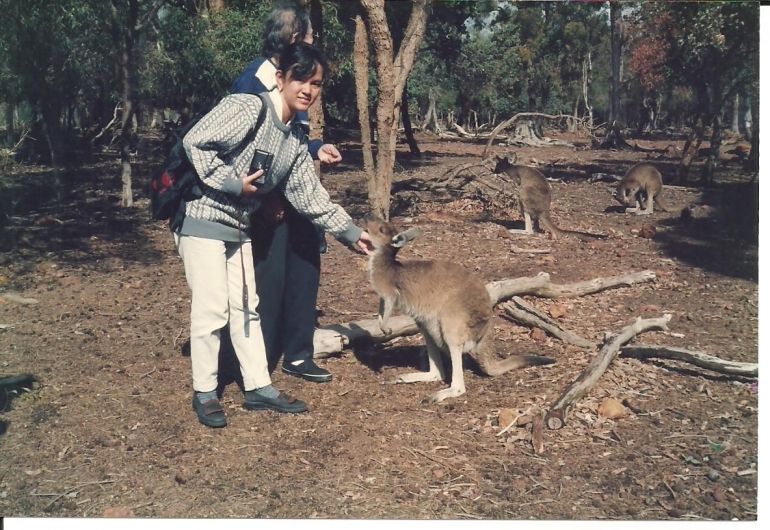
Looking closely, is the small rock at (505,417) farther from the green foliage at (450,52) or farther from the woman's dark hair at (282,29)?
the green foliage at (450,52)

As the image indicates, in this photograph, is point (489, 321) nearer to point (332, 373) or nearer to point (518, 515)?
point (332, 373)

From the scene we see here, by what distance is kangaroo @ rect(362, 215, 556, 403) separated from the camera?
405 centimetres

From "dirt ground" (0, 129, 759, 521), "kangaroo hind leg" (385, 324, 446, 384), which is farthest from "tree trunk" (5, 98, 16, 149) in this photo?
"kangaroo hind leg" (385, 324, 446, 384)

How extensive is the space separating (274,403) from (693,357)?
2324 millimetres

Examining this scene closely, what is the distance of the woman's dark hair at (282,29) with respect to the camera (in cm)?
385

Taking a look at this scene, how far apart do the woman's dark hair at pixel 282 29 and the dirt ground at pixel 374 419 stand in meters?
1.83

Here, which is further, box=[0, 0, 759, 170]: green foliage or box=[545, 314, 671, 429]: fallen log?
box=[0, 0, 759, 170]: green foliage

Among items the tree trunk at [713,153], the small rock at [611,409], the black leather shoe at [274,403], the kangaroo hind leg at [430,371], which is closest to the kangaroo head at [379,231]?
the kangaroo hind leg at [430,371]

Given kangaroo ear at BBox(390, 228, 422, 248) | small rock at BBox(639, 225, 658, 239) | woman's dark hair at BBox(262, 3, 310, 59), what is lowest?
small rock at BBox(639, 225, 658, 239)

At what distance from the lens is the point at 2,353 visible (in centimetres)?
456

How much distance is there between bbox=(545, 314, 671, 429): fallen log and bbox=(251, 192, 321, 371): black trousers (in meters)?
1.41

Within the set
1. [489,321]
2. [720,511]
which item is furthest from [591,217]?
[720,511]

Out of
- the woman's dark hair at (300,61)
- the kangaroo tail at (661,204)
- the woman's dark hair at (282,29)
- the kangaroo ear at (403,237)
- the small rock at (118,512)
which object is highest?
the woman's dark hair at (282,29)

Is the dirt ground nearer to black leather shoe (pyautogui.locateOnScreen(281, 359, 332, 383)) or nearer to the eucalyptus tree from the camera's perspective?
black leather shoe (pyautogui.locateOnScreen(281, 359, 332, 383))
